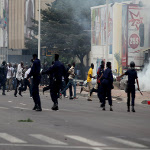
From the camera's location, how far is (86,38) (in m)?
67.6

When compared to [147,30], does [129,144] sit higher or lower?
lower

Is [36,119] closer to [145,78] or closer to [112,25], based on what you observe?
[145,78]

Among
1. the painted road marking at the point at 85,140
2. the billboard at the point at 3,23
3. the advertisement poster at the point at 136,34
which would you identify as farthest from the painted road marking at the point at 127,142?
the billboard at the point at 3,23

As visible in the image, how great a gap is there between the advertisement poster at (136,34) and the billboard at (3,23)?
33.4 meters

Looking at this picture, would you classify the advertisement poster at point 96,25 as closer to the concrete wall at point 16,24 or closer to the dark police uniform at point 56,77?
the concrete wall at point 16,24

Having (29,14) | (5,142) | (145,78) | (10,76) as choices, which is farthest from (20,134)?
(29,14)

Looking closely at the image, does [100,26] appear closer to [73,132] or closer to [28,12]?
[28,12]

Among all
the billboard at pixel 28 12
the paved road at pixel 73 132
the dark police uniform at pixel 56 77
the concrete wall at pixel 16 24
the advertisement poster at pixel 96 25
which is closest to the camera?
the paved road at pixel 73 132

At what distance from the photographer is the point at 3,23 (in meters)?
83.0

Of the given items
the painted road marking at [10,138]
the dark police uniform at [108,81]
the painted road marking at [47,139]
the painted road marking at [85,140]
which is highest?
the dark police uniform at [108,81]

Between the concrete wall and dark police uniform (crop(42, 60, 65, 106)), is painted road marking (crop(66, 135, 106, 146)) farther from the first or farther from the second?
the concrete wall

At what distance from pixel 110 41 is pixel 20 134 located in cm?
4748

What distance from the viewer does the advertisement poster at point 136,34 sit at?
171 ft

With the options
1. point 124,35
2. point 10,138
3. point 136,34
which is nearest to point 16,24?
point 124,35
